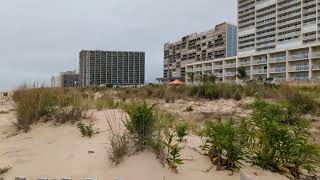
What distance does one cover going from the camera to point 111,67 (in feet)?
277

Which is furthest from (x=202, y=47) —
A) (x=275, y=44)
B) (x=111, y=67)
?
(x=111, y=67)

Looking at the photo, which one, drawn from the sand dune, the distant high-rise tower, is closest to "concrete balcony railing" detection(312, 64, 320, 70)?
the distant high-rise tower

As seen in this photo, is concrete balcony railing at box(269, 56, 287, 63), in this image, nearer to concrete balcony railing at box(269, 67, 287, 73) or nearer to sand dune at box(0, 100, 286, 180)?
concrete balcony railing at box(269, 67, 287, 73)

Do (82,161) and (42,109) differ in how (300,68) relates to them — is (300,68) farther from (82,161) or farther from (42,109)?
(82,161)

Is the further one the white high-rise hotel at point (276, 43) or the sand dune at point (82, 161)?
the white high-rise hotel at point (276, 43)

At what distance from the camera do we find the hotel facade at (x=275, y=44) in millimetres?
62531

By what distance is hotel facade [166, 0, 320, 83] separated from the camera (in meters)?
62.5

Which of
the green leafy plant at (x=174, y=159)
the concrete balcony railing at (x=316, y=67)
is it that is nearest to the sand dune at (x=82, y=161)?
the green leafy plant at (x=174, y=159)

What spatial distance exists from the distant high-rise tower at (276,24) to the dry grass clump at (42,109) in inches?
3113

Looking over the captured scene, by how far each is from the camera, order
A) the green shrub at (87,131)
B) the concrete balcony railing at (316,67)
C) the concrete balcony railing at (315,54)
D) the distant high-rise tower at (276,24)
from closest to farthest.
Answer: the green shrub at (87,131) < the concrete balcony railing at (316,67) < the concrete balcony railing at (315,54) < the distant high-rise tower at (276,24)

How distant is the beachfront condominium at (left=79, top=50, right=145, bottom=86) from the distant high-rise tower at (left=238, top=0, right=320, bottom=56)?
83.8 ft

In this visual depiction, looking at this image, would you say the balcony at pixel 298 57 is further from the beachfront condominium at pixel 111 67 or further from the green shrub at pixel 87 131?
the green shrub at pixel 87 131

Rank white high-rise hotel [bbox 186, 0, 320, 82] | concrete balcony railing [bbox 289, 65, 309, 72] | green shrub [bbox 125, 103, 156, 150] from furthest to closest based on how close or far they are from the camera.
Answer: white high-rise hotel [bbox 186, 0, 320, 82] < concrete balcony railing [bbox 289, 65, 309, 72] < green shrub [bbox 125, 103, 156, 150]

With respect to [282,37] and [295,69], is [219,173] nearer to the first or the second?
[295,69]
